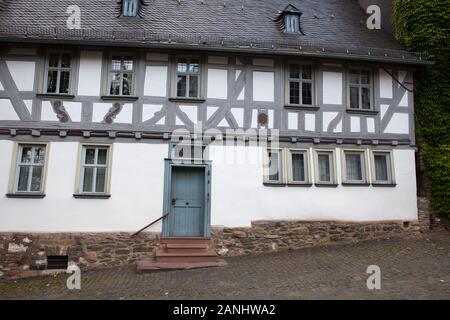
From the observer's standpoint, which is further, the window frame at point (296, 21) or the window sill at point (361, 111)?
the window frame at point (296, 21)

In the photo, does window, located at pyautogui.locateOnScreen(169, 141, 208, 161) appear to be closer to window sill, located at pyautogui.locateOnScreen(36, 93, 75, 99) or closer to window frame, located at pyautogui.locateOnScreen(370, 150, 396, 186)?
window sill, located at pyautogui.locateOnScreen(36, 93, 75, 99)

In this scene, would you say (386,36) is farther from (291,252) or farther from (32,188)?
(32,188)

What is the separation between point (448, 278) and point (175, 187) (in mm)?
6951

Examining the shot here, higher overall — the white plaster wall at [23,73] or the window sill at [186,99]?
the white plaster wall at [23,73]

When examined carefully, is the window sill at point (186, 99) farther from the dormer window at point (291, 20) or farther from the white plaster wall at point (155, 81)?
the dormer window at point (291, 20)

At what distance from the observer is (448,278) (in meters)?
8.11

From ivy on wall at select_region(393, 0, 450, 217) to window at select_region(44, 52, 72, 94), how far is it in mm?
10743

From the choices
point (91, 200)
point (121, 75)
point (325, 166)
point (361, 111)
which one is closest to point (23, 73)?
point (121, 75)

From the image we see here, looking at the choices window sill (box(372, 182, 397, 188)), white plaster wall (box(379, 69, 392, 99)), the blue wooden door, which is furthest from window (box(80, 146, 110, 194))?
white plaster wall (box(379, 69, 392, 99))

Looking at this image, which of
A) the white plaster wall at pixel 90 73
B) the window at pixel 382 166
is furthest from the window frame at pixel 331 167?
the white plaster wall at pixel 90 73

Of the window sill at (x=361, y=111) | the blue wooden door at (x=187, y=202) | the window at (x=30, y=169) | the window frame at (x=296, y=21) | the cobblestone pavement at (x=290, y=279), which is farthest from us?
the window frame at (x=296, y=21)

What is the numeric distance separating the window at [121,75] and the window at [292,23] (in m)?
5.16

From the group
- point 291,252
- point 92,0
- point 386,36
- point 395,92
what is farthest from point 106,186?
point 386,36

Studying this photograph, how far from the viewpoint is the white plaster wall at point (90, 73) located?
433 inches
